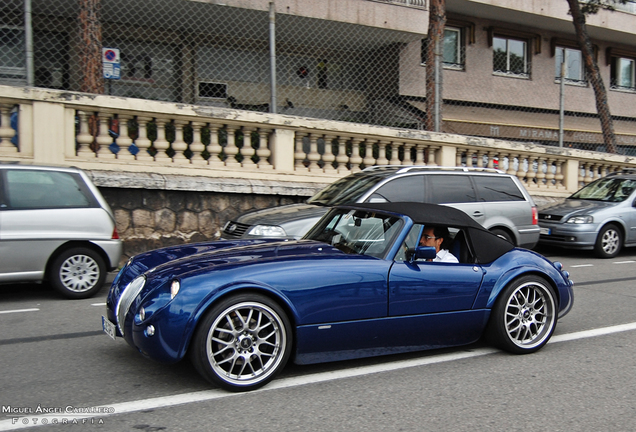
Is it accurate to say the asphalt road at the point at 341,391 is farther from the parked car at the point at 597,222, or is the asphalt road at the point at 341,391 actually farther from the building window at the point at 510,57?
the building window at the point at 510,57

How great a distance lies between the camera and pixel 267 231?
313 inches

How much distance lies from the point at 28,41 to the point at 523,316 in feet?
26.5

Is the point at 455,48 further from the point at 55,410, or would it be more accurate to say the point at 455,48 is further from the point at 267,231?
the point at 55,410

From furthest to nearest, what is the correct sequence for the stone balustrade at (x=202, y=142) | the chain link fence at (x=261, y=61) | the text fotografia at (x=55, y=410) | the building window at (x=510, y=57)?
1. the building window at (x=510, y=57)
2. the chain link fence at (x=261, y=61)
3. the stone balustrade at (x=202, y=142)
4. the text fotografia at (x=55, y=410)

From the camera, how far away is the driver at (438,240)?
17.0ft

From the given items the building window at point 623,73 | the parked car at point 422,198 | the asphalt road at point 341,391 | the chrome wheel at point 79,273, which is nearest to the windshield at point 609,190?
the parked car at point 422,198

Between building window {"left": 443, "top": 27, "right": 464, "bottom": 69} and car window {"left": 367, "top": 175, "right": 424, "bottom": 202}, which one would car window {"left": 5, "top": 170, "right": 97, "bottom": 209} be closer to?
car window {"left": 367, "top": 175, "right": 424, "bottom": 202}

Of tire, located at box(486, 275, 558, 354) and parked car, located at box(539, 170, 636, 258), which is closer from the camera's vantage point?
tire, located at box(486, 275, 558, 354)

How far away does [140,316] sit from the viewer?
4.07 m

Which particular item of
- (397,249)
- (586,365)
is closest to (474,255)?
(397,249)

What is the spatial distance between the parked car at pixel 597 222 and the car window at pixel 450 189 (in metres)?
2.99

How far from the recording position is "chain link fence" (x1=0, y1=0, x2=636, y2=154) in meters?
10.8

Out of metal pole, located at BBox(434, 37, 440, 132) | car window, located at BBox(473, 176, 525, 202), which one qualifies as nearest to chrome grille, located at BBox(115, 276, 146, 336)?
car window, located at BBox(473, 176, 525, 202)

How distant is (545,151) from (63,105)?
411 inches
